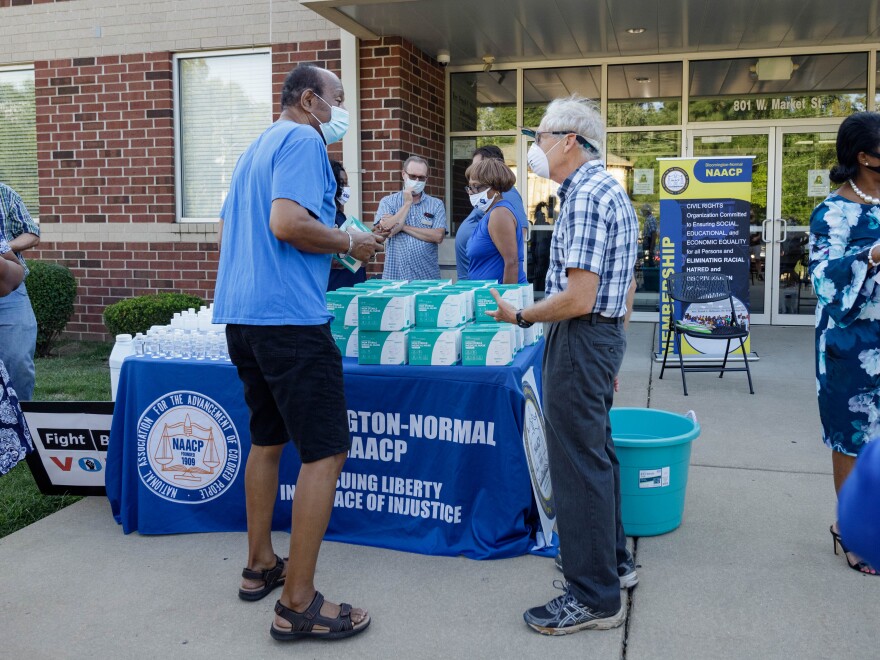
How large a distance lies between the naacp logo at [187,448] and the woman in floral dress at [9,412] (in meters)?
0.66

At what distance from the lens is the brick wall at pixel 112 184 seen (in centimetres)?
946

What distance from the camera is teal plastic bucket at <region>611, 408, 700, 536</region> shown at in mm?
3594

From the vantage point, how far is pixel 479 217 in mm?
5262

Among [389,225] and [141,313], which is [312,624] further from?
[141,313]

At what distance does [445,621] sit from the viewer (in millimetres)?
3033

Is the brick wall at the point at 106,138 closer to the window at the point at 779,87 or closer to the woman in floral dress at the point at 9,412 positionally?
the window at the point at 779,87

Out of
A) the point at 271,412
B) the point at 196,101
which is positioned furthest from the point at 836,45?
the point at 271,412

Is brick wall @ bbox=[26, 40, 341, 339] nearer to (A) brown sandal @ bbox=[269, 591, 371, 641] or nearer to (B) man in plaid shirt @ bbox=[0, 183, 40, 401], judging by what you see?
(B) man in plaid shirt @ bbox=[0, 183, 40, 401]

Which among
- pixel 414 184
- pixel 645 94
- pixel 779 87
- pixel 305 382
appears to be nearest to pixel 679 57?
pixel 645 94

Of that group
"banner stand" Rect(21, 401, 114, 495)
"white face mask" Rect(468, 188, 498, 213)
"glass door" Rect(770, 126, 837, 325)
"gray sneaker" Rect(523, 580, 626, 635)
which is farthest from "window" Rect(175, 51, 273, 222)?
"gray sneaker" Rect(523, 580, 626, 635)

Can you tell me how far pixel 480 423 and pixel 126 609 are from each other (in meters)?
1.61

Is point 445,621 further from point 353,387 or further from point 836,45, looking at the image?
point 836,45

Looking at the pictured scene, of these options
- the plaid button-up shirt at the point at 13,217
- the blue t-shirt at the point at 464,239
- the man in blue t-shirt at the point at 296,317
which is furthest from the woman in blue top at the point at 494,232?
the plaid button-up shirt at the point at 13,217

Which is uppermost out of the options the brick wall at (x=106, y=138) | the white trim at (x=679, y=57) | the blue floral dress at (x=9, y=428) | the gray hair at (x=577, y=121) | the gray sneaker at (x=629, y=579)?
the white trim at (x=679, y=57)
